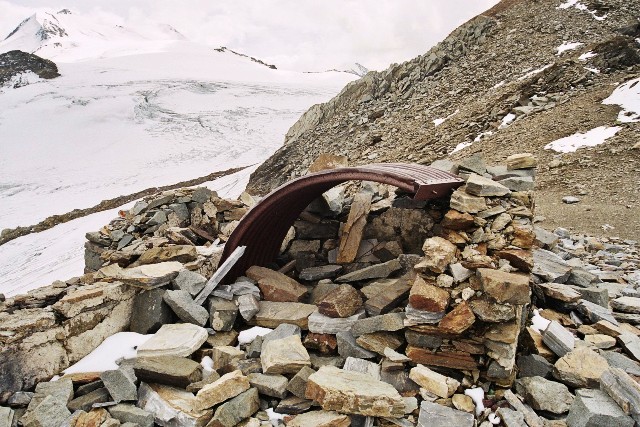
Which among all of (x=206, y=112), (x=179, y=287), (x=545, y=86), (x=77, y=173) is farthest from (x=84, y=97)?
(x=179, y=287)

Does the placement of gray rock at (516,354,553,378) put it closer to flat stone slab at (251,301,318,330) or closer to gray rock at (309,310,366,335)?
gray rock at (309,310,366,335)

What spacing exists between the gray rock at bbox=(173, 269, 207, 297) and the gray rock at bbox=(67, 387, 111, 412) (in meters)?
1.69

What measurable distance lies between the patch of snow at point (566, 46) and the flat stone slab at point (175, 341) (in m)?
26.7

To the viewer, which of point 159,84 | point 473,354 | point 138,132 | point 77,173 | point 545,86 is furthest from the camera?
point 159,84

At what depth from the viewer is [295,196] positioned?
6453 mm

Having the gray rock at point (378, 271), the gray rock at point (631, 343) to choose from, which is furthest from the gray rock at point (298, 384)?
the gray rock at point (631, 343)

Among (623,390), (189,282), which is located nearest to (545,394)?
(623,390)

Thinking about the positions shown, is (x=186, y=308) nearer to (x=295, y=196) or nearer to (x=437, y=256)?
(x=295, y=196)

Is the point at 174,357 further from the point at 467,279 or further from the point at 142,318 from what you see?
the point at 467,279

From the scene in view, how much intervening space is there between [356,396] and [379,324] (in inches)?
44.6

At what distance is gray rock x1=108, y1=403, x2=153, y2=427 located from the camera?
4.28 metres

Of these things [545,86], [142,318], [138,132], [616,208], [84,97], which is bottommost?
[616,208]

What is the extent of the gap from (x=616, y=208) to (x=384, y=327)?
9.84 meters

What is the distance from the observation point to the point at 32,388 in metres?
4.72
